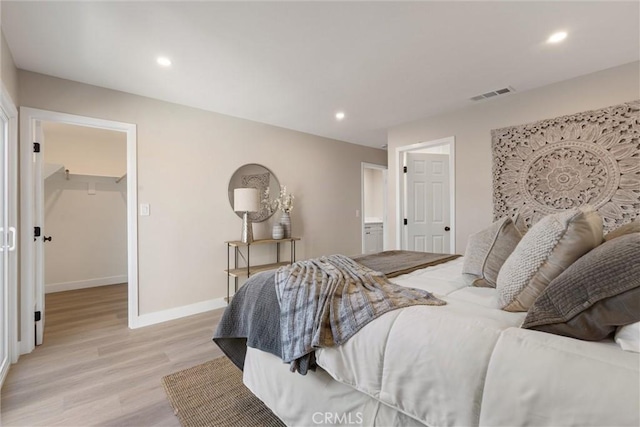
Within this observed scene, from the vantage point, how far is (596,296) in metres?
0.77

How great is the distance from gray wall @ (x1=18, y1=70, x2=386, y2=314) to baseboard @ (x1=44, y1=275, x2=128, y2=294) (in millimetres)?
2212

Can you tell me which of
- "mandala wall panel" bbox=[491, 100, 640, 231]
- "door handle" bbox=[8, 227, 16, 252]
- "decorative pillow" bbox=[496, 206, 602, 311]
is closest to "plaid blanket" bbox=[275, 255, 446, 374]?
"decorative pillow" bbox=[496, 206, 602, 311]

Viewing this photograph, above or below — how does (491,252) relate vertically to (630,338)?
above

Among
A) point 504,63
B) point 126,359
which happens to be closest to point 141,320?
point 126,359

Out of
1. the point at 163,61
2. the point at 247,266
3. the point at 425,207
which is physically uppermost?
the point at 163,61

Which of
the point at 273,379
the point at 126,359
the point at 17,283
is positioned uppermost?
the point at 17,283

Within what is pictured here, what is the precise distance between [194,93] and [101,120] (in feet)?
2.87

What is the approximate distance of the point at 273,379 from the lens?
1.44m

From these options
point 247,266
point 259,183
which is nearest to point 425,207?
point 259,183

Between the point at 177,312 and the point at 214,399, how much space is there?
1684 mm

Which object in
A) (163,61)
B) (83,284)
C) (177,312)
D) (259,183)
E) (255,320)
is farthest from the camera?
(83,284)

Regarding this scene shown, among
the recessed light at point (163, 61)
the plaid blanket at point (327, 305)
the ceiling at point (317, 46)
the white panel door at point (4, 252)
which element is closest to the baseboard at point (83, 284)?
the white panel door at point (4, 252)

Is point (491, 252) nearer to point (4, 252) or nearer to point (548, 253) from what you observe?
point (548, 253)

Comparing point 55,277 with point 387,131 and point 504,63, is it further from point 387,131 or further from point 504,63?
point 504,63
